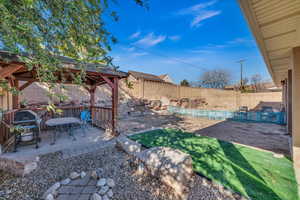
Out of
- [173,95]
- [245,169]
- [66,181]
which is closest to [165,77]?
[173,95]

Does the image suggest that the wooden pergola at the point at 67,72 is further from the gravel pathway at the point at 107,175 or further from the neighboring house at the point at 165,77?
the neighboring house at the point at 165,77

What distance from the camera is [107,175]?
257 cm

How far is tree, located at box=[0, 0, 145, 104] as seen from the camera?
1.45 metres

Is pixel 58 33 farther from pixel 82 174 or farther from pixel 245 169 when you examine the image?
pixel 245 169

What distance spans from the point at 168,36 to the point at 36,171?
534 inches

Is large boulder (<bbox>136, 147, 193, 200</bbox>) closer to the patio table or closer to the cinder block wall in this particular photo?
the patio table

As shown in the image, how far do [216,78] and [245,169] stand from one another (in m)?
33.1

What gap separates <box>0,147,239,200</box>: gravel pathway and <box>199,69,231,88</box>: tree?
33719mm

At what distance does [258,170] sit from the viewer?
8.85 feet

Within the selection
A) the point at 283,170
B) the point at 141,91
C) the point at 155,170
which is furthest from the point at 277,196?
the point at 141,91

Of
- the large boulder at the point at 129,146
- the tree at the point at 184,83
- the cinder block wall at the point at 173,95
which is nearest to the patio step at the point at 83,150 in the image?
the large boulder at the point at 129,146

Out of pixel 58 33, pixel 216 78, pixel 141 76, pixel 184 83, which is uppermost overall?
pixel 216 78

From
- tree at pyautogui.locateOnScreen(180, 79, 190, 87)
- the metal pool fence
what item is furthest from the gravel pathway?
tree at pyautogui.locateOnScreen(180, 79, 190, 87)

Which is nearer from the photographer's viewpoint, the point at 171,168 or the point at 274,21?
the point at 274,21
